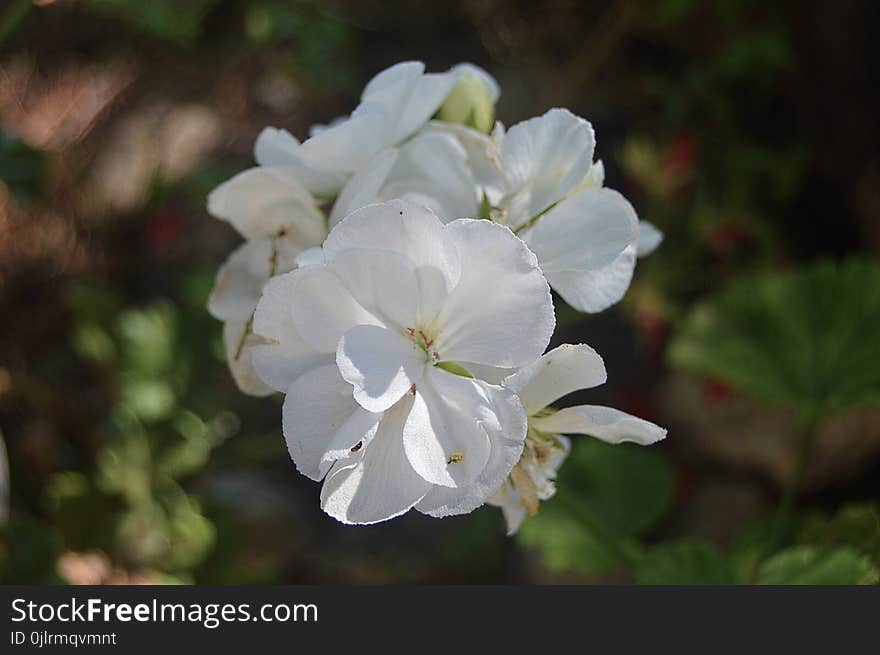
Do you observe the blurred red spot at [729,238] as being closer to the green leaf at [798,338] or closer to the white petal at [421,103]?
the green leaf at [798,338]

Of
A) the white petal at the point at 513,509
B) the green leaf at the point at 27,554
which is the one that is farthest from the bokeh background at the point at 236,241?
the white petal at the point at 513,509

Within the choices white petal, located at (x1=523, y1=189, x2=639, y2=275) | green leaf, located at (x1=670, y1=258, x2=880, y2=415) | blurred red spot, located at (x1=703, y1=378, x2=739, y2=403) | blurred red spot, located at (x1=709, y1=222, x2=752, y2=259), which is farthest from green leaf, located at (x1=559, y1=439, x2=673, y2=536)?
blurred red spot, located at (x1=709, y1=222, x2=752, y2=259)

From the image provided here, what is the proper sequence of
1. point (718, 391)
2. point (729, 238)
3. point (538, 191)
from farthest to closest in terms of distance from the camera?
1. point (729, 238)
2. point (718, 391)
3. point (538, 191)

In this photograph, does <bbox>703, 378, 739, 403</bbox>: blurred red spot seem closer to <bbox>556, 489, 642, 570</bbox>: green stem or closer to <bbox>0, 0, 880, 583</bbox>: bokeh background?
<bbox>0, 0, 880, 583</bbox>: bokeh background

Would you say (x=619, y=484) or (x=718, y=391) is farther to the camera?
(x=718, y=391)

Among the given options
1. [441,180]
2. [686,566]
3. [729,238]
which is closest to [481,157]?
[441,180]

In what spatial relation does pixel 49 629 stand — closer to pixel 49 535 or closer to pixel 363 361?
pixel 49 535

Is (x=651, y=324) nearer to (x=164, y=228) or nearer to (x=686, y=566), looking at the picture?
(x=686, y=566)
